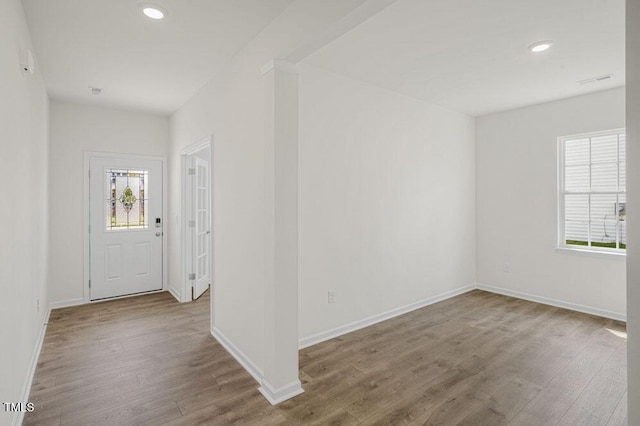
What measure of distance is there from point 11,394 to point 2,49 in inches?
75.6

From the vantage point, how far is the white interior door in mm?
4660

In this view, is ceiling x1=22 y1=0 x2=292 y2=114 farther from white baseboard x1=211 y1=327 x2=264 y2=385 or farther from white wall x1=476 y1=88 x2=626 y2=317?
white wall x1=476 y1=88 x2=626 y2=317

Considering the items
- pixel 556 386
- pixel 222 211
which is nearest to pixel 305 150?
pixel 222 211

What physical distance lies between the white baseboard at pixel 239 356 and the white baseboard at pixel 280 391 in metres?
0.13

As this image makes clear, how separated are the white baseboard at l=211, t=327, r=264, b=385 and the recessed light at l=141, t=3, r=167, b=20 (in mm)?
2700

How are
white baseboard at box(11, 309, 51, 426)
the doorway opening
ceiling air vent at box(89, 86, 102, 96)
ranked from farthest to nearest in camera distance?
1. the doorway opening
2. ceiling air vent at box(89, 86, 102, 96)
3. white baseboard at box(11, 309, 51, 426)

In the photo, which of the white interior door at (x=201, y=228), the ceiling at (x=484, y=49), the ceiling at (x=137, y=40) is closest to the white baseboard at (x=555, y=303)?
the ceiling at (x=484, y=49)

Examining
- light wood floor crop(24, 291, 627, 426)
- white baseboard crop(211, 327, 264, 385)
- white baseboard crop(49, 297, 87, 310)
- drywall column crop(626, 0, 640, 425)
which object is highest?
drywall column crop(626, 0, 640, 425)

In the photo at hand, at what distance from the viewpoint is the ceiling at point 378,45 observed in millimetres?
2312

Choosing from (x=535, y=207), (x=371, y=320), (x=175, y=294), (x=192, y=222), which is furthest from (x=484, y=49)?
(x=175, y=294)

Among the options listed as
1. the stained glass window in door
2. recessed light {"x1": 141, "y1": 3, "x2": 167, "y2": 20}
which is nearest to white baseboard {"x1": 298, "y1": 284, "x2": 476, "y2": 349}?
recessed light {"x1": 141, "y1": 3, "x2": 167, "y2": 20}

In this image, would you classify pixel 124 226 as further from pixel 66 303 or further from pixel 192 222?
pixel 66 303

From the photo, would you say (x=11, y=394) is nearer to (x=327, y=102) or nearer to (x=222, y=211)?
(x=222, y=211)

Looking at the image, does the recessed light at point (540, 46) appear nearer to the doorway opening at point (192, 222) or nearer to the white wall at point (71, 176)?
the doorway opening at point (192, 222)
